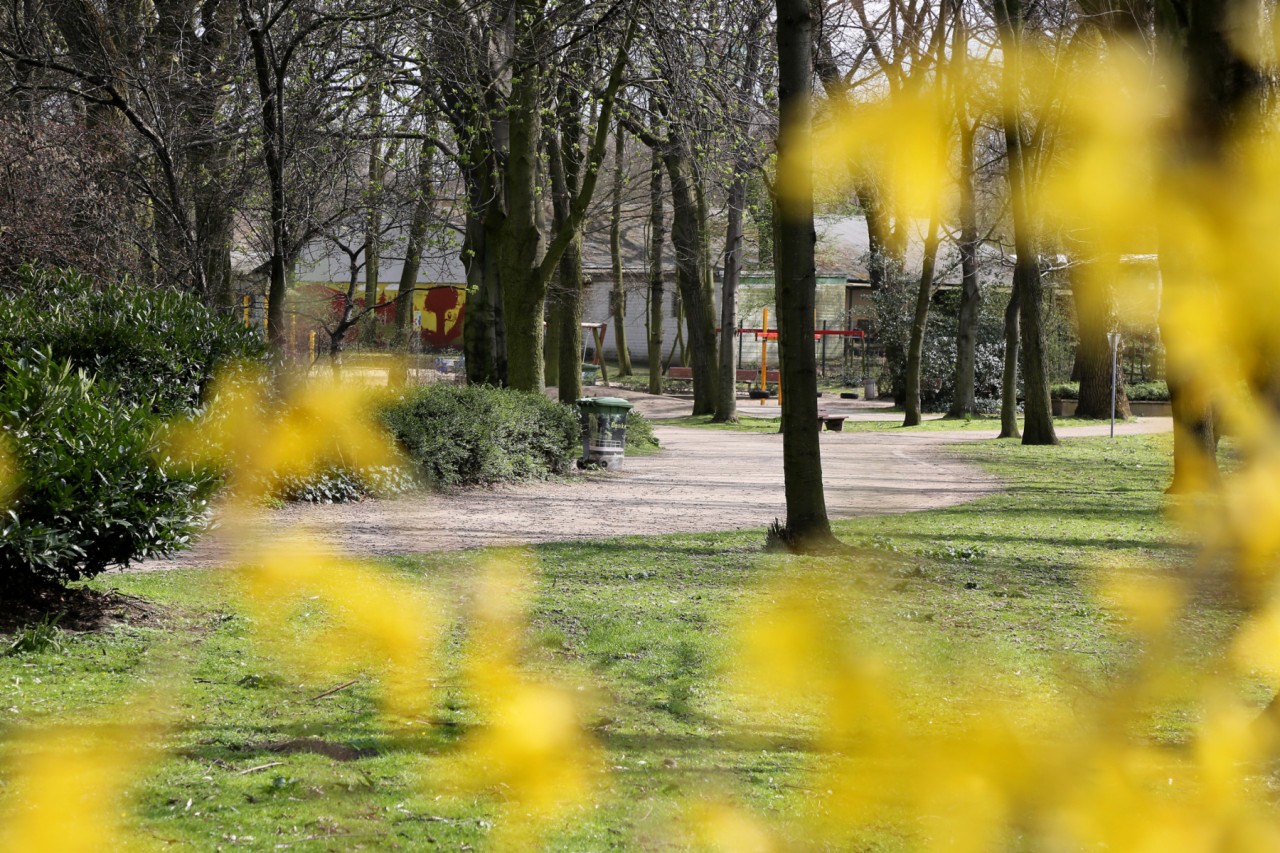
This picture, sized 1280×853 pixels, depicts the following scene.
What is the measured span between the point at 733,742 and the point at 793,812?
0.85 metres

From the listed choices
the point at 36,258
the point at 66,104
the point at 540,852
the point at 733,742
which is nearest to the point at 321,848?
the point at 540,852

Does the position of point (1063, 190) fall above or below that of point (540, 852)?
above

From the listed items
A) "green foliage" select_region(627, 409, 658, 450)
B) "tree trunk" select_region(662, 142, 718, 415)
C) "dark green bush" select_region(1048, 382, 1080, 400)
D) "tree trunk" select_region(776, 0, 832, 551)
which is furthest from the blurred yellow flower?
"dark green bush" select_region(1048, 382, 1080, 400)

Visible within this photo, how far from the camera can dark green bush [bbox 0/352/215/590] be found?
6.18 m

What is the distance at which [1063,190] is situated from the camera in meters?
31.6

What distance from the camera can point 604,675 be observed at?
623 cm

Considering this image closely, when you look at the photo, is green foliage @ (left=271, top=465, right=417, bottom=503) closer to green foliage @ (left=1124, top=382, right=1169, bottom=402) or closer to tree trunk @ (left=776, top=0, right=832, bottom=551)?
tree trunk @ (left=776, top=0, right=832, bottom=551)

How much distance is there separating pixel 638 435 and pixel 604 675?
16.7 meters

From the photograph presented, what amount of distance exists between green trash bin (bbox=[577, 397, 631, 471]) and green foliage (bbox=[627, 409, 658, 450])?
9.73 feet

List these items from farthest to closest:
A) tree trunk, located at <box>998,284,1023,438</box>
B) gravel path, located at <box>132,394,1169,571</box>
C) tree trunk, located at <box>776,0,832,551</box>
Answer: tree trunk, located at <box>998,284,1023,438</box>, gravel path, located at <box>132,394,1169,571</box>, tree trunk, located at <box>776,0,832,551</box>

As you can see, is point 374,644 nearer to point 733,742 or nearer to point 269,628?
point 269,628

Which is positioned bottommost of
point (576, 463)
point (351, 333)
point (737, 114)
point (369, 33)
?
point (576, 463)

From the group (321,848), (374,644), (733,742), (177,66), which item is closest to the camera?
(321,848)

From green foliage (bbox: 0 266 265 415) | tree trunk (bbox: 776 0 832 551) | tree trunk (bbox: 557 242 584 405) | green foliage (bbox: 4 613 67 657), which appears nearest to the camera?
green foliage (bbox: 4 613 67 657)
